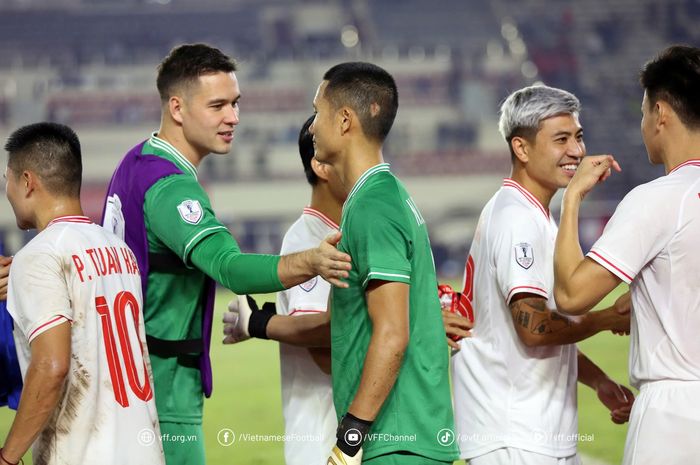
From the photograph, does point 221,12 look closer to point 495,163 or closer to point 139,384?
point 495,163

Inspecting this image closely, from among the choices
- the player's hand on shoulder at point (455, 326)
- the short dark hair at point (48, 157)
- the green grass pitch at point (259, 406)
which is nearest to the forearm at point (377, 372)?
the player's hand on shoulder at point (455, 326)

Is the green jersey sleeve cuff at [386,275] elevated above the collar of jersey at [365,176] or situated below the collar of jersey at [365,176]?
below

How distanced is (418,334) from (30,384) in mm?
1348

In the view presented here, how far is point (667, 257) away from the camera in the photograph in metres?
3.28

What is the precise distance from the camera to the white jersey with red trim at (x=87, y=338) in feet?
10.6

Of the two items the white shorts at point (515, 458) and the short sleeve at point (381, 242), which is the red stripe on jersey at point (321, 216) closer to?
the short sleeve at point (381, 242)

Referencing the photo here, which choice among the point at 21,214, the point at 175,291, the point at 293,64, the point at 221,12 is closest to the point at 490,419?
the point at 175,291

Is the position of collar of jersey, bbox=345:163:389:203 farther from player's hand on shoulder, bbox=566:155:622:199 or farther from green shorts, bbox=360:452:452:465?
green shorts, bbox=360:452:452:465

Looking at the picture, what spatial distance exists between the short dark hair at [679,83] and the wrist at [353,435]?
1.64 meters

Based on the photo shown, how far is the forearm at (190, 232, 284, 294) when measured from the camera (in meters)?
3.41

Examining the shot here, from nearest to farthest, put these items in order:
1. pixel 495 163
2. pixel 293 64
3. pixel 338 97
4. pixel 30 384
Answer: pixel 30 384
pixel 338 97
pixel 495 163
pixel 293 64

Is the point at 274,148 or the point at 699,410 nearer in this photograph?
the point at 699,410

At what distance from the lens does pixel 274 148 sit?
37844mm

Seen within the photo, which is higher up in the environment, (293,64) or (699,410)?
(293,64)
